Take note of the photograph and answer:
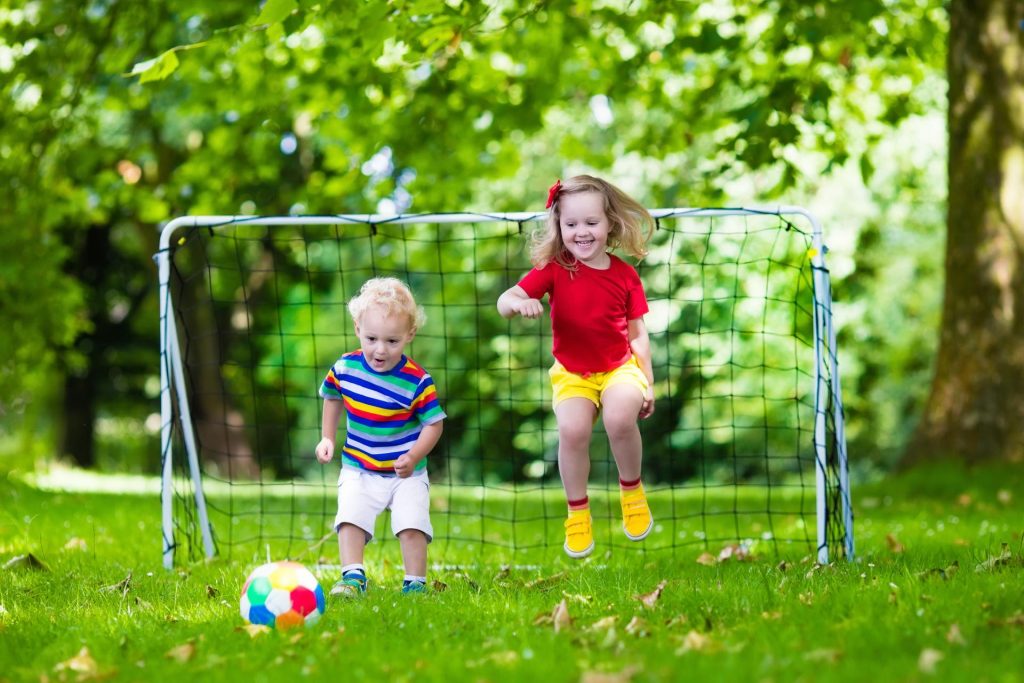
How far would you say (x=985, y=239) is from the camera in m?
8.87

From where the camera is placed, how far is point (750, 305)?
16.8 meters

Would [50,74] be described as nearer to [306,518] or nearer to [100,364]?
[306,518]

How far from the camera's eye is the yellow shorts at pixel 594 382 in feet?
16.4

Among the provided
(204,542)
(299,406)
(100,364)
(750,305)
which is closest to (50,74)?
(204,542)

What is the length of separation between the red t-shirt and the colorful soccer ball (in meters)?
1.60

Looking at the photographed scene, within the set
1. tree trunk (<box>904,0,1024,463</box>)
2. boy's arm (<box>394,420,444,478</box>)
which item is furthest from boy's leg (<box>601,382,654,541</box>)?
tree trunk (<box>904,0,1024,463</box>)

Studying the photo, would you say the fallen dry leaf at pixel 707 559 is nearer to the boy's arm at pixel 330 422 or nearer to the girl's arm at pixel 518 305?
the girl's arm at pixel 518 305

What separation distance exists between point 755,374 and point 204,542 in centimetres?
1239

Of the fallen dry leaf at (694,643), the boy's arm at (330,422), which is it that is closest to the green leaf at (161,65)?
the boy's arm at (330,422)

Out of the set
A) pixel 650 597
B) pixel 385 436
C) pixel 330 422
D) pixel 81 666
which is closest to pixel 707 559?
pixel 650 597

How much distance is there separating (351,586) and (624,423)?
1395mm

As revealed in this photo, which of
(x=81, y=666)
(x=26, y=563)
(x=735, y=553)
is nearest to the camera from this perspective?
(x=81, y=666)

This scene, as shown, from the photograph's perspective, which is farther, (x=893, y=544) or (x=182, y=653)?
(x=893, y=544)

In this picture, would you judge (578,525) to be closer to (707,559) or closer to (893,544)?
(707,559)
